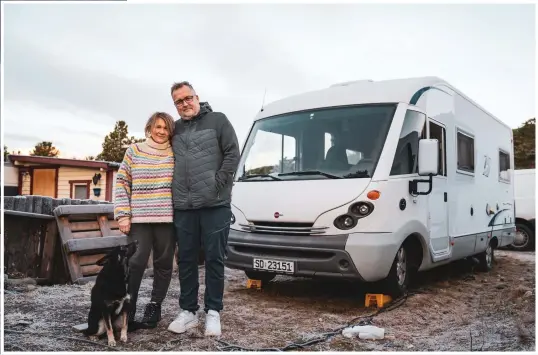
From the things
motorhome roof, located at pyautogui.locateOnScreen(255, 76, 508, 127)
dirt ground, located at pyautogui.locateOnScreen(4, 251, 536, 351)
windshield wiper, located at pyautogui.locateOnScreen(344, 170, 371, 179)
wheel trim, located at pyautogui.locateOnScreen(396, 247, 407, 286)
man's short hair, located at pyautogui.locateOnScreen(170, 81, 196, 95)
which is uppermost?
motorhome roof, located at pyautogui.locateOnScreen(255, 76, 508, 127)

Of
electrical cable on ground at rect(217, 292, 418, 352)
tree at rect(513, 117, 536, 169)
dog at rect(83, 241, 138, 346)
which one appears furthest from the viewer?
tree at rect(513, 117, 536, 169)

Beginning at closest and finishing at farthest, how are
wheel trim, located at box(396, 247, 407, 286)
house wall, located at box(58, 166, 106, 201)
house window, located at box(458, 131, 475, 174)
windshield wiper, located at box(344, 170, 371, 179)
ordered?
windshield wiper, located at box(344, 170, 371, 179) < wheel trim, located at box(396, 247, 407, 286) < house window, located at box(458, 131, 475, 174) < house wall, located at box(58, 166, 106, 201)

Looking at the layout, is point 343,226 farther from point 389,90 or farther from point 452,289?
point 452,289

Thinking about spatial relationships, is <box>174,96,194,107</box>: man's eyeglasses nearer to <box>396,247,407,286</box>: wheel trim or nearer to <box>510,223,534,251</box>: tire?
<box>396,247,407,286</box>: wheel trim

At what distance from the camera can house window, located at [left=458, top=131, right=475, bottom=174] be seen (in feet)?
23.1

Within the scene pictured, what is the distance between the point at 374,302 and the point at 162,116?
125 inches

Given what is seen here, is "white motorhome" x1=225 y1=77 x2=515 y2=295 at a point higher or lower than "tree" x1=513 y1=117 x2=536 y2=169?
lower

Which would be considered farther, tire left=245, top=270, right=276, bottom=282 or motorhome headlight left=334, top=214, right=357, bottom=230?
tire left=245, top=270, right=276, bottom=282

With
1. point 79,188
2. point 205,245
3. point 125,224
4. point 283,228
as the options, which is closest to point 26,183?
point 79,188

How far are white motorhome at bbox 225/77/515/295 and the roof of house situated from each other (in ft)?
46.9

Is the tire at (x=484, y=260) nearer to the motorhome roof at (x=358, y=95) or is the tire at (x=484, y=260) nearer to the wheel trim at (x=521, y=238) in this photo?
the motorhome roof at (x=358, y=95)

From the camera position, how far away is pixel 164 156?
4.16m

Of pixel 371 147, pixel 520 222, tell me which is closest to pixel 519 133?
pixel 520 222

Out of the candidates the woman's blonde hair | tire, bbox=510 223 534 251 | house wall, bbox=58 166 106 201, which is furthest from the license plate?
house wall, bbox=58 166 106 201
